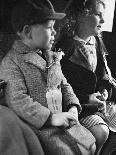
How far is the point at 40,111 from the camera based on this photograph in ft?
4.23

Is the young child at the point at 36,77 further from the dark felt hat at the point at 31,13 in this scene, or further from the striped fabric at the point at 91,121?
the striped fabric at the point at 91,121

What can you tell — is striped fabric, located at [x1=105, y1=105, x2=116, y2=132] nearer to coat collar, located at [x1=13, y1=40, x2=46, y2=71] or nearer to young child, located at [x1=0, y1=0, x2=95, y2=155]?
young child, located at [x1=0, y1=0, x2=95, y2=155]

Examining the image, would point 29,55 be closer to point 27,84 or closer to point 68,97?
point 27,84

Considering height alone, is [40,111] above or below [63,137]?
above

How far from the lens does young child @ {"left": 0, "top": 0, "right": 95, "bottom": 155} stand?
128cm

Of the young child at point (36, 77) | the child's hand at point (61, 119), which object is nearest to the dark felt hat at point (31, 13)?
the young child at point (36, 77)

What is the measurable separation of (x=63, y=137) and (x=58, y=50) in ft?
1.62

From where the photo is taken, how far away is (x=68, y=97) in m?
1.49

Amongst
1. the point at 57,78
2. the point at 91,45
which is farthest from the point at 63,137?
the point at 91,45

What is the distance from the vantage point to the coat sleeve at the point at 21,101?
1.28 meters

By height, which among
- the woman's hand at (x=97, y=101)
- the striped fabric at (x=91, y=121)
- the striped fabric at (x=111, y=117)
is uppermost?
the woman's hand at (x=97, y=101)

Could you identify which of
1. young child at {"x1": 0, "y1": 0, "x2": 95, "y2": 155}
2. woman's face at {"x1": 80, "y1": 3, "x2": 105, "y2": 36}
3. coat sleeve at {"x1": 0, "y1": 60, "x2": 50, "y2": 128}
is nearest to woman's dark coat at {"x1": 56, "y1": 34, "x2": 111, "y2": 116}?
woman's face at {"x1": 80, "y1": 3, "x2": 105, "y2": 36}

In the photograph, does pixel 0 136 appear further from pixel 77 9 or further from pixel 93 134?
pixel 77 9

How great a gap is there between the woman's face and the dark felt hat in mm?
312
